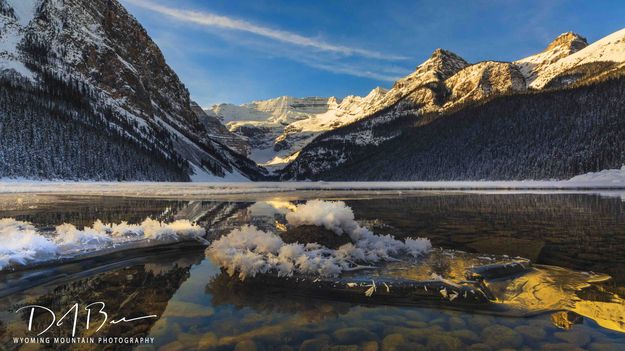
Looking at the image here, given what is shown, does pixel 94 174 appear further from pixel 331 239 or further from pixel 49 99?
pixel 331 239

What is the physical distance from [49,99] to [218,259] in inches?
6043

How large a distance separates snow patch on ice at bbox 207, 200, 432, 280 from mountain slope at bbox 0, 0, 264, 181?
115851mm

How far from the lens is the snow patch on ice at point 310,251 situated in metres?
9.72

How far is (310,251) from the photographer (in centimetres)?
1095

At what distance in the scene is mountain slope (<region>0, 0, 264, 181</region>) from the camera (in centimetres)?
11031

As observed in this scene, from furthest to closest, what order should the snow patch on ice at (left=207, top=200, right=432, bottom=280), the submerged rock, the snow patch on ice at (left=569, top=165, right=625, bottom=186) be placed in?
the snow patch on ice at (left=569, top=165, right=625, bottom=186), the submerged rock, the snow patch on ice at (left=207, top=200, right=432, bottom=280)

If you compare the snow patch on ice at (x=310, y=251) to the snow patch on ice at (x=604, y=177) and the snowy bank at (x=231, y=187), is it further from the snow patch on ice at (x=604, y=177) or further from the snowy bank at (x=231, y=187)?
the snow patch on ice at (x=604, y=177)

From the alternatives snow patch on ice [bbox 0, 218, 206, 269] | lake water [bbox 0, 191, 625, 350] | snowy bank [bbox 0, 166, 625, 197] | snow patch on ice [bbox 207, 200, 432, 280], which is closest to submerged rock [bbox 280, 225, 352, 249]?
snow patch on ice [bbox 207, 200, 432, 280]

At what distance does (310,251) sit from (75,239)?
319 inches

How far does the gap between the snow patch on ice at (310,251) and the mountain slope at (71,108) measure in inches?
4561

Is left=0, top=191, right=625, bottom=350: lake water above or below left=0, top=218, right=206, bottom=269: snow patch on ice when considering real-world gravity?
below

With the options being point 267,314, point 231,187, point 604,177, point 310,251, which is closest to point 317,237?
point 310,251

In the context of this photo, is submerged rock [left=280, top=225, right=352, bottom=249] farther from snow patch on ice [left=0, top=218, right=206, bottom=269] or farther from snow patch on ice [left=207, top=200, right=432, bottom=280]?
snow patch on ice [left=0, top=218, right=206, bottom=269]

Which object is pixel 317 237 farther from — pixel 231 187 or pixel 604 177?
pixel 604 177
